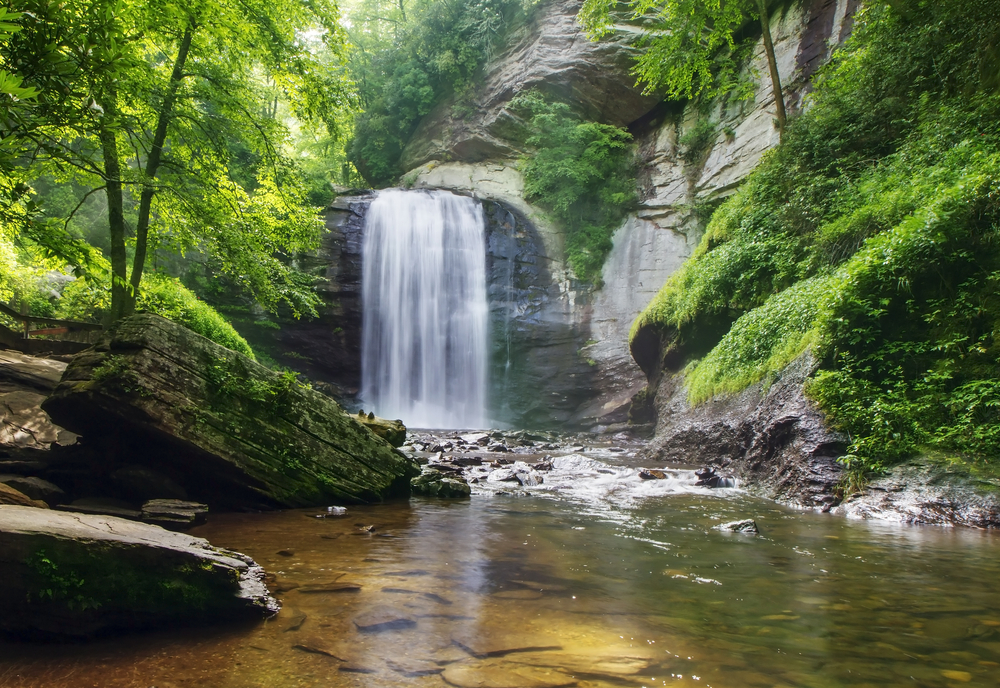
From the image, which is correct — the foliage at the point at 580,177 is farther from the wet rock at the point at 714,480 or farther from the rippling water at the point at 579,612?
the rippling water at the point at 579,612

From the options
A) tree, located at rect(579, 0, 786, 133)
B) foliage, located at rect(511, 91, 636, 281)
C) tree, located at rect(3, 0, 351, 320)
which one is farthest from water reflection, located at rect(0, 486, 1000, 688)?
foliage, located at rect(511, 91, 636, 281)

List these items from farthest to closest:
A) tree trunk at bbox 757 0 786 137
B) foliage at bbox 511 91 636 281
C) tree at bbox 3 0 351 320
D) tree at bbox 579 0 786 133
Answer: foliage at bbox 511 91 636 281 → tree trunk at bbox 757 0 786 137 → tree at bbox 579 0 786 133 → tree at bbox 3 0 351 320

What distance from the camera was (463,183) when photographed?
2356 centimetres

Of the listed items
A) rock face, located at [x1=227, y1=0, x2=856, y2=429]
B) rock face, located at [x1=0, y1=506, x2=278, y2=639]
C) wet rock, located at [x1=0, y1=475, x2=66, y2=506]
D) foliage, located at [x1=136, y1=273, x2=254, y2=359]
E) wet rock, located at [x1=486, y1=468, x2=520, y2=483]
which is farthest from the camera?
rock face, located at [x1=227, y1=0, x2=856, y2=429]

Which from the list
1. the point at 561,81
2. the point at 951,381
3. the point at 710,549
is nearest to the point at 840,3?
the point at 561,81

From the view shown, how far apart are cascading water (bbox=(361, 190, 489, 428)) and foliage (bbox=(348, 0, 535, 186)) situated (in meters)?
7.52

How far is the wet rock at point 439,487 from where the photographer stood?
662cm

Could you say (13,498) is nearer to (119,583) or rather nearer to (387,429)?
Answer: (119,583)

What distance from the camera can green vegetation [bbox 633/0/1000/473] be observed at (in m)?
6.24

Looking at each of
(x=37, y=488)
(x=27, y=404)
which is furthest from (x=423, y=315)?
(x=37, y=488)

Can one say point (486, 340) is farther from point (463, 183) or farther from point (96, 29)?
point (96, 29)

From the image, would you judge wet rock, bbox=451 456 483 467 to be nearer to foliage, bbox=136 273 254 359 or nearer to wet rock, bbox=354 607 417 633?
foliage, bbox=136 273 254 359

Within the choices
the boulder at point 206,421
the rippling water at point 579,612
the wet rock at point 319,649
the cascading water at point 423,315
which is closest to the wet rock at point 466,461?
the boulder at point 206,421

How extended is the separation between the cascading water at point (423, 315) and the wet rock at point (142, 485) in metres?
13.8
